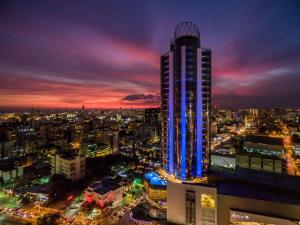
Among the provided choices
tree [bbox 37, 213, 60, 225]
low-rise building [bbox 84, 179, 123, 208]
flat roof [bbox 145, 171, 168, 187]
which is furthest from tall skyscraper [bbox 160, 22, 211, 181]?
tree [bbox 37, 213, 60, 225]

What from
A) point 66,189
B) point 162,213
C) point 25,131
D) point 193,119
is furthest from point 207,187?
point 25,131

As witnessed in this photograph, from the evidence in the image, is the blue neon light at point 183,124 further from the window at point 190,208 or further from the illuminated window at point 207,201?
the illuminated window at point 207,201

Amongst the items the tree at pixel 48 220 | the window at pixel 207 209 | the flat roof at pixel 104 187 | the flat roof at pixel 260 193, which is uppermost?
the flat roof at pixel 260 193

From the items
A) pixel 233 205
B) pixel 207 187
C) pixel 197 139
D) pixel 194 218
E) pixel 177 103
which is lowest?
pixel 194 218

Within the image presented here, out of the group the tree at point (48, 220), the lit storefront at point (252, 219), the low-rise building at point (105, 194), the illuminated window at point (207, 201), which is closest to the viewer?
the lit storefront at point (252, 219)

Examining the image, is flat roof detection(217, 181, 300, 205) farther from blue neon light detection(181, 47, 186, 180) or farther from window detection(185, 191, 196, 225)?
blue neon light detection(181, 47, 186, 180)

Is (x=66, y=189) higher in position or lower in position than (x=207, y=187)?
lower

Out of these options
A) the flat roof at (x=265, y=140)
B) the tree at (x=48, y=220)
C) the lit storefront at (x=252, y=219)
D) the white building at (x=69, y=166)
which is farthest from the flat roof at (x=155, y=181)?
the flat roof at (x=265, y=140)

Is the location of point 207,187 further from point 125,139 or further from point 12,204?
point 125,139
